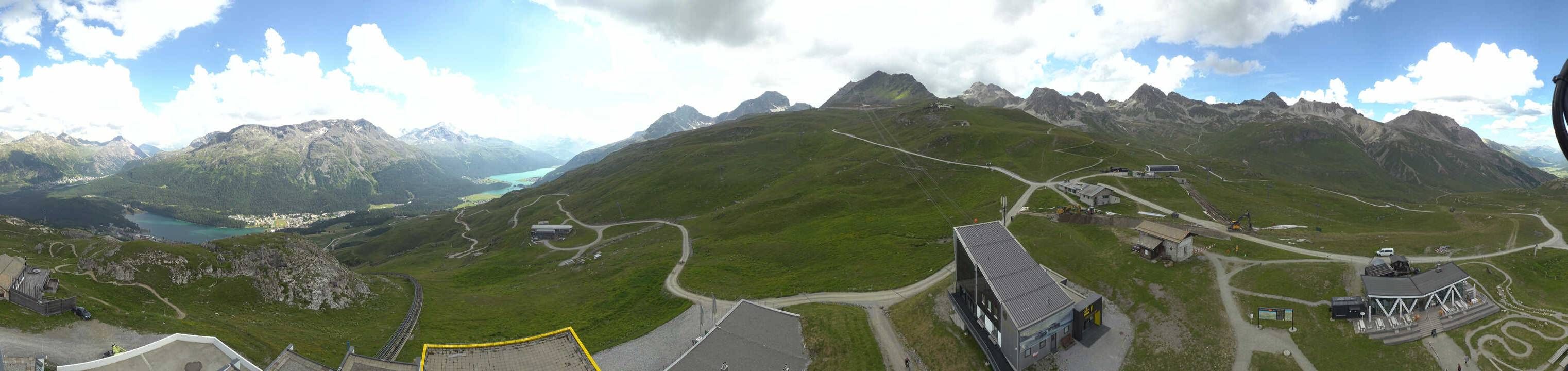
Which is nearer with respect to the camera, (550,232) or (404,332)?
(404,332)

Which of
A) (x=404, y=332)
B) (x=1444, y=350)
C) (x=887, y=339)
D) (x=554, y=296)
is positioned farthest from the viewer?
(x=554, y=296)

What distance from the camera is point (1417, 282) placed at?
38094 mm

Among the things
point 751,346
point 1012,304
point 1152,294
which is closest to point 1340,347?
point 1152,294

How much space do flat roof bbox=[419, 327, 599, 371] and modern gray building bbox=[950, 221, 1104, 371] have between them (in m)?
30.1

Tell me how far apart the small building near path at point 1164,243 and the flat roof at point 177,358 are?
74.5 m

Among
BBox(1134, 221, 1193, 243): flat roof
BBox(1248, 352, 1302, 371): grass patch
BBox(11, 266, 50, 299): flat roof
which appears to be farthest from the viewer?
BBox(1134, 221, 1193, 243): flat roof

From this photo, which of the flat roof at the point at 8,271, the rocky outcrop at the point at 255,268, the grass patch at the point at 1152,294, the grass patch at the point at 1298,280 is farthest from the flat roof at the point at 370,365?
the grass patch at the point at 1298,280

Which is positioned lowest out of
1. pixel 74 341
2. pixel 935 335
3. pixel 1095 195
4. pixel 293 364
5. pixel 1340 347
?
pixel 935 335

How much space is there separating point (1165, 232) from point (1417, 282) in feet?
53.1

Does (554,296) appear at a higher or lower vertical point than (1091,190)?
lower

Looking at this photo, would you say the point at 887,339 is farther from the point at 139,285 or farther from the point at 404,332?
the point at 139,285

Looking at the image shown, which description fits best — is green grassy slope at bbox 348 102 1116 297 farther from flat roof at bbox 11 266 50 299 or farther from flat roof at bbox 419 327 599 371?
flat roof at bbox 11 266 50 299

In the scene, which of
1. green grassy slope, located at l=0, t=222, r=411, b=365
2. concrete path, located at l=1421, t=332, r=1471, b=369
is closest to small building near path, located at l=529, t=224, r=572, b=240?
green grassy slope, located at l=0, t=222, r=411, b=365

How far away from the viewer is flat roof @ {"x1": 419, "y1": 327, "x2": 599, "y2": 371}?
31.9m
